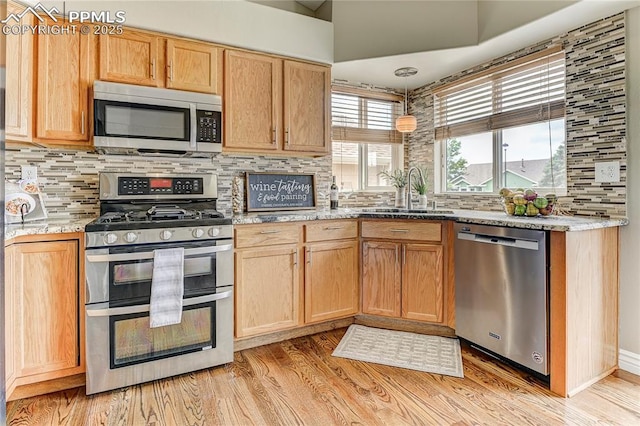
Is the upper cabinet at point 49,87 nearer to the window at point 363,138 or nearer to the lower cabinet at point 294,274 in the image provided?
the lower cabinet at point 294,274

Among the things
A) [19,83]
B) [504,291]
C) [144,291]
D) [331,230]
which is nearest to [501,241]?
[504,291]

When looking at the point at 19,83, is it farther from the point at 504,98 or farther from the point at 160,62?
the point at 504,98

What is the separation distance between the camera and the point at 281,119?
277 centimetres

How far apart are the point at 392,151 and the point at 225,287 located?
7.62 ft

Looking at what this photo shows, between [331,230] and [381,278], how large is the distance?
547mm

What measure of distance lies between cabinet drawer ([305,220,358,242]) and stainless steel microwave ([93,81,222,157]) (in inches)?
35.0

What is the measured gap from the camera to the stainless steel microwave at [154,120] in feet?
7.06

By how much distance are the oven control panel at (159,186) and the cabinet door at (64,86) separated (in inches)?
14.4

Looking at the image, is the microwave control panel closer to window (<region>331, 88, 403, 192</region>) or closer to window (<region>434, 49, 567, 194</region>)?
window (<region>331, 88, 403, 192</region>)

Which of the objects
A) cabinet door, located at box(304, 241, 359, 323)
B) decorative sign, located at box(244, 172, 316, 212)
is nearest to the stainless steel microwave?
decorative sign, located at box(244, 172, 316, 212)

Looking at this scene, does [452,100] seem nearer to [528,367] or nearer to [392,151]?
[392,151]

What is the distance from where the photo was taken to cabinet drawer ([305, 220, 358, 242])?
2578mm

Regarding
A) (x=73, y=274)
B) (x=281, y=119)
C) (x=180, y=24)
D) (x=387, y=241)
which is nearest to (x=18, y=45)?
(x=180, y=24)

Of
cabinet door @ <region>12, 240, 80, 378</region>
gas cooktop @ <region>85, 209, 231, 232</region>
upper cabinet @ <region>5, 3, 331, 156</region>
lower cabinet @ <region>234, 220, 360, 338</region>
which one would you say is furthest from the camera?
lower cabinet @ <region>234, 220, 360, 338</region>
